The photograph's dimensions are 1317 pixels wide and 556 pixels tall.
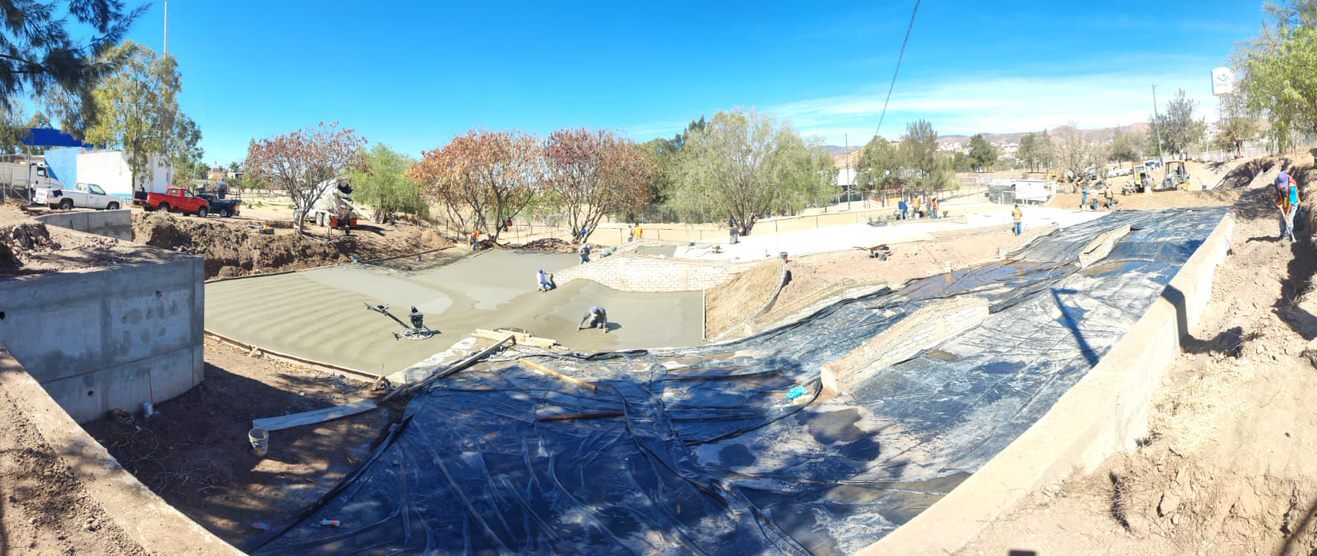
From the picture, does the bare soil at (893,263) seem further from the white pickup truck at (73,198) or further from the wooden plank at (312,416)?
the white pickup truck at (73,198)

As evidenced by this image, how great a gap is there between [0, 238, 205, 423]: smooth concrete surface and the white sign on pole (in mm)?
55222

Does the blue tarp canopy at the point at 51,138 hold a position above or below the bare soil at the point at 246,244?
above

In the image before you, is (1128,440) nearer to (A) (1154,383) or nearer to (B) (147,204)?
(A) (1154,383)

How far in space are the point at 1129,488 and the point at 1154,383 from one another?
5.83ft

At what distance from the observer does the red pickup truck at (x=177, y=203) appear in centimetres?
2591

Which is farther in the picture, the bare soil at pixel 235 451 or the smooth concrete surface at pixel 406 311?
the smooth concrete surface at pixel 406 311

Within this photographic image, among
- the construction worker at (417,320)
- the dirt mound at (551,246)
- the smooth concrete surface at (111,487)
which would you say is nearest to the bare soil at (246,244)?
the dirt mound at (551,246)

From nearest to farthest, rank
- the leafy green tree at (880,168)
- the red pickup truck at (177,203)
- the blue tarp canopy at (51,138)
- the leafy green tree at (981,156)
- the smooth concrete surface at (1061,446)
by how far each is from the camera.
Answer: the smooth concrete surface at (1061,446) < the red pickup truck at (177,203) < the blue tarp canopy at (51,138) < the leafy green tree at (880,168) < the leafy green tree at (981,156)

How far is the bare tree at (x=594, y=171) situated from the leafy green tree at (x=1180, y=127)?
163 ft

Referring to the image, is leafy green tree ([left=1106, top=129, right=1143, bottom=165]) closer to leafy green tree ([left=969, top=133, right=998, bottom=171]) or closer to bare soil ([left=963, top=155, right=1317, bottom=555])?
leafy green tree ([left=969, top=133, right=998, bottom=171])

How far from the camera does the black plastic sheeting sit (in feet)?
18.8

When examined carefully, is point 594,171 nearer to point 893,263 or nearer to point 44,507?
point 893,263

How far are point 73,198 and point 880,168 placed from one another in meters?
50.3

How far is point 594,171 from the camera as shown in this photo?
108 ft
